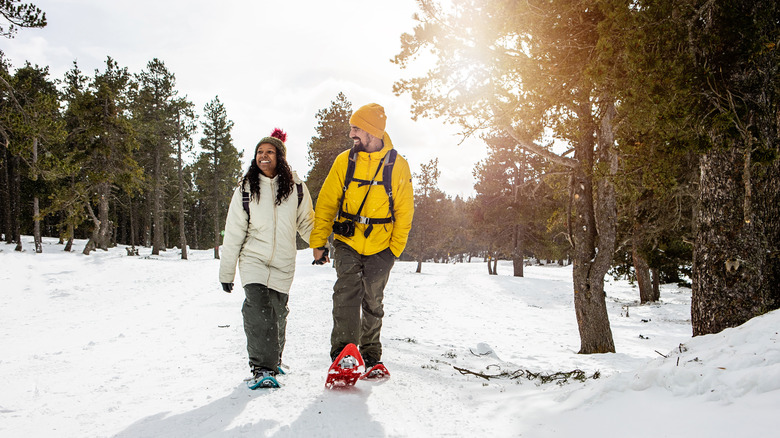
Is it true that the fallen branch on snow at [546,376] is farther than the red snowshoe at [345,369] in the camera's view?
Yes

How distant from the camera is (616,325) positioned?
13.1 m

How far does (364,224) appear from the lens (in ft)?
13.0

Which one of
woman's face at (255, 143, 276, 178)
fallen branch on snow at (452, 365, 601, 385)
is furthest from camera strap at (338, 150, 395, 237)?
fallen branch on snow at (452, 365, 601, 385)

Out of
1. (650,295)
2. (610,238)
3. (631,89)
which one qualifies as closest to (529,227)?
(650,295)

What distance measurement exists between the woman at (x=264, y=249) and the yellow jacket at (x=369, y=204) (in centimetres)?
31

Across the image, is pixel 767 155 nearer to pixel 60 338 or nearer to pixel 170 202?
pixel 60 338

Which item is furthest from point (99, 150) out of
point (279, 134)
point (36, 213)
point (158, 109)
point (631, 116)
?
point (631, 116)

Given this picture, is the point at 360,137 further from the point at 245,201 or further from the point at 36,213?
the point at 36,213

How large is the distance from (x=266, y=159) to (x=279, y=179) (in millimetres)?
233

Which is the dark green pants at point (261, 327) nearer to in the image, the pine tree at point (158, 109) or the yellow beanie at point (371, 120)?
the yellow beanie at point (371, 120)

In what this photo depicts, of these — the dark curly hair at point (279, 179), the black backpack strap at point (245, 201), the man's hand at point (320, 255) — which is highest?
the dark curly hair at point (279, 179)

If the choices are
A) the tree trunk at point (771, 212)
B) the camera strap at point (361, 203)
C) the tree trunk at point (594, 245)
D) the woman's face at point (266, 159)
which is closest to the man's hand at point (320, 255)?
the camera strap at point (361, 203)

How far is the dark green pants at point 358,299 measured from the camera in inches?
151

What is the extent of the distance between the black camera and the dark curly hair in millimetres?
617
